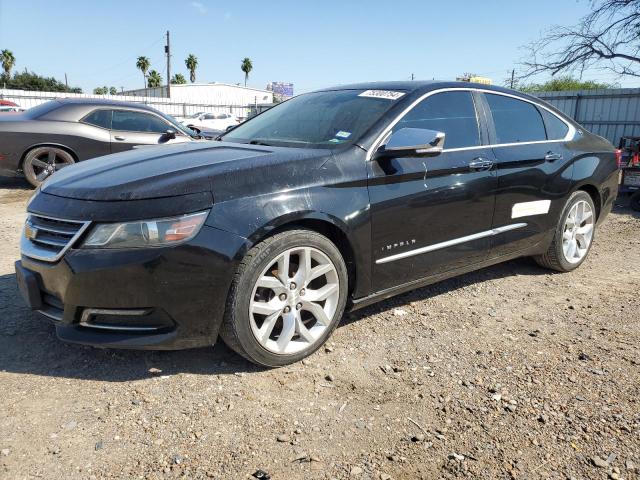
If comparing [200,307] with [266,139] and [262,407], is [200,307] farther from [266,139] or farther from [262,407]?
[266,139]

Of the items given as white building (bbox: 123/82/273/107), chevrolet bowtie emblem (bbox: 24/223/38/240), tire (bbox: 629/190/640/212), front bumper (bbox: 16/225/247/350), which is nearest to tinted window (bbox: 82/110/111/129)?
chevrolet bowtie emblem (bbox: 24/223/38/240)

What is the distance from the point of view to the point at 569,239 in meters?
4.66

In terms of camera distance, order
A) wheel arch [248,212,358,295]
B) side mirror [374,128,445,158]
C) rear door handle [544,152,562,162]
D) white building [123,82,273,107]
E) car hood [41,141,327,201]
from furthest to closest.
Result: white building [123,82,273,107], rear door handle [544,152,562,162], side mirror [374,128,445,158], wheel arch [248,212,358,295], car hood [41,141,327,201]

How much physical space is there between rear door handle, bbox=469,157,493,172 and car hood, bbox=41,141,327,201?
1.19 m

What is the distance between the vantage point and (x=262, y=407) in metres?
2.51

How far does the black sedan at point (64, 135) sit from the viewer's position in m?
7.80

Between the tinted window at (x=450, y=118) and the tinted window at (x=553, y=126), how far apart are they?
98 centimetres

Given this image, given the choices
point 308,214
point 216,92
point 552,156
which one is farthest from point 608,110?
point 216,92

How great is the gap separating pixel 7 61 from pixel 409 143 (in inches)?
3189

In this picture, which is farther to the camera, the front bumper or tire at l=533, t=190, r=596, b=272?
tire at l=533, t=190, r=596, b=272

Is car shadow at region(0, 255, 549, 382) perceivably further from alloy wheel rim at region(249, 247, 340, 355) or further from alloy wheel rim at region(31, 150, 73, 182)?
alloy wheel rim at region(31, 150, 73, 182)

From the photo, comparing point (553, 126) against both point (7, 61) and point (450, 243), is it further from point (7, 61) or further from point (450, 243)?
point (7, 61)

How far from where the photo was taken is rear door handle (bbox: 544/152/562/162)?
424cm

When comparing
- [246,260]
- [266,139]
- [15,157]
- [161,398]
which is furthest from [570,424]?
[15,157]
